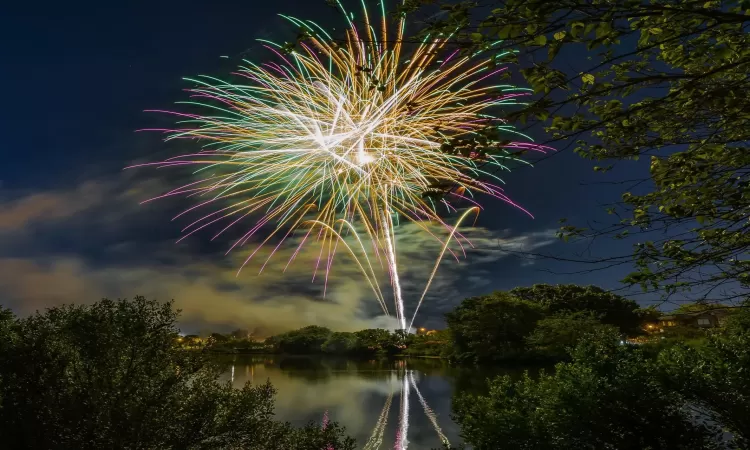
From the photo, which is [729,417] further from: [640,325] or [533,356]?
[640,325]

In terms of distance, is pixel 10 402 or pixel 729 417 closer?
pixel 729 417

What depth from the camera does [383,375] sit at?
51.4 metres

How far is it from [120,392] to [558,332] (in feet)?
162

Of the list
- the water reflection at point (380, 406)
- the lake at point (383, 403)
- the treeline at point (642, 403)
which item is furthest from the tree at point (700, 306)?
the lake at point (383, 403)

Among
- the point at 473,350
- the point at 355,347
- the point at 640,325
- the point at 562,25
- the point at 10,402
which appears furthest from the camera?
the point at 355,347

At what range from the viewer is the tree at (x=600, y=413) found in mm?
7059

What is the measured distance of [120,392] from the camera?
24.5 ft

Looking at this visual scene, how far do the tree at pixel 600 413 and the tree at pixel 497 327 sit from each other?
46.3m

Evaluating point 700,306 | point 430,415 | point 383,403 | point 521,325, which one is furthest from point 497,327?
point 700,306

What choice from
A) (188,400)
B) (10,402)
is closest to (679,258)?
(188,400)

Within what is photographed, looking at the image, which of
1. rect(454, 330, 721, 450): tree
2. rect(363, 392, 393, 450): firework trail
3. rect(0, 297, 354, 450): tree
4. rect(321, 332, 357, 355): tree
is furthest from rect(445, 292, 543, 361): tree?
rect(0, 297, 354, 450): tree

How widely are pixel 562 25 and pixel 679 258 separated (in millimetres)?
3453

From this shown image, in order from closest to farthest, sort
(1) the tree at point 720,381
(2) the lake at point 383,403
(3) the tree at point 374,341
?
(1) the tree at point 720,381 → (2) the lake at point 383,403 → (3) the tree at point 374,341

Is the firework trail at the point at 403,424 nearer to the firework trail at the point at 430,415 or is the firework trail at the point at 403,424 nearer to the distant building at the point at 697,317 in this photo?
the firework trail at the point at 430,415
